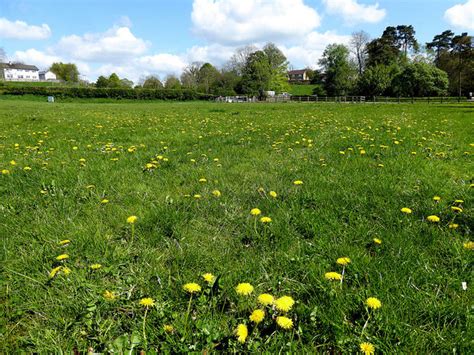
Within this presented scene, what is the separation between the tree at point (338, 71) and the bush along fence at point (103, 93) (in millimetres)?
29476

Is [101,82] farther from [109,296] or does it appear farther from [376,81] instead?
[109,296]

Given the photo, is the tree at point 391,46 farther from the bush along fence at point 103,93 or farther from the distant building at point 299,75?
the distant building at point 299,75

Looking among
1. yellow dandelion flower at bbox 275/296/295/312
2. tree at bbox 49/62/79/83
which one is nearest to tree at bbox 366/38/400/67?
yellow dandelion flower at bbox 275/296/295/312

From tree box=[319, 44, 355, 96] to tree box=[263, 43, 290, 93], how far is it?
38.0ft

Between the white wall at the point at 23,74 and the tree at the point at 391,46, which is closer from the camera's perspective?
the tree at the point at 391,46

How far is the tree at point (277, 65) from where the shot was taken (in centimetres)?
7575

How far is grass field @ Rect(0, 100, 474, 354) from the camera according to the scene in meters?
1.53

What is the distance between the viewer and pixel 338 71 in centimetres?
6600

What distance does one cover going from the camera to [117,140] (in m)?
7.16

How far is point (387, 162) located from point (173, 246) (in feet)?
11.4

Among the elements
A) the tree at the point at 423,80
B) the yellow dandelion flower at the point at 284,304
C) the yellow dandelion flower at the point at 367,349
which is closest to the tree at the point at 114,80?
the tree at the point at 423,80

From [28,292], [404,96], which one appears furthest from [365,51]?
[28,292]

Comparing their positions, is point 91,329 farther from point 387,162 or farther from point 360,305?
point 387,162

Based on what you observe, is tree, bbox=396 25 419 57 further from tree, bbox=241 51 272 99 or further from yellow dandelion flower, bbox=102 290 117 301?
yellow dandelion flower, bbox=102 290 117 301
